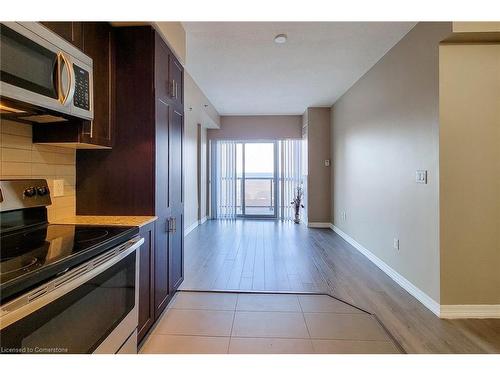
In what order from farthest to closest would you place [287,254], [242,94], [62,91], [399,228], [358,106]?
[242,94], [358,106], [287,254], [399,228], [62,91]

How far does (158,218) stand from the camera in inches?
81.0

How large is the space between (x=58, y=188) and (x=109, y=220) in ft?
1.41

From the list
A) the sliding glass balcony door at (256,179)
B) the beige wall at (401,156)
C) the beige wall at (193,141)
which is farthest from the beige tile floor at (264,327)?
the sliding glass balcony door at (256,179)

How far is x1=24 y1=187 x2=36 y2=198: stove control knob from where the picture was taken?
158 cm

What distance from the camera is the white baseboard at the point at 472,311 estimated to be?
226 centimetres

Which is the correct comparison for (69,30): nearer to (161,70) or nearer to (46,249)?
(161,70)

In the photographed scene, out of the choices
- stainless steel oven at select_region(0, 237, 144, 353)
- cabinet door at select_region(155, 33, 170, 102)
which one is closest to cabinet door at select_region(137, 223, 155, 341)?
stainless steel oven at select_region(0, 237, 144, 353)

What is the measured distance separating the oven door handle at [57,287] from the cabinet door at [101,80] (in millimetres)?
843

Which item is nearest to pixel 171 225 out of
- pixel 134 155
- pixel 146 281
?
pixel 146 281

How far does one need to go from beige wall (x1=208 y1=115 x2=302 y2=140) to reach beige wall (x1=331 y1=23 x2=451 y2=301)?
2339 millimetres

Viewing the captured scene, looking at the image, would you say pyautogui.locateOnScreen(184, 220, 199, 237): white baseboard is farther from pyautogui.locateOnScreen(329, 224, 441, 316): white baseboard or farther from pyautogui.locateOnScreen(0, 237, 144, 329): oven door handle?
pyautogui.locateOnScreen(0, 237, 144, 329): oven door handle
